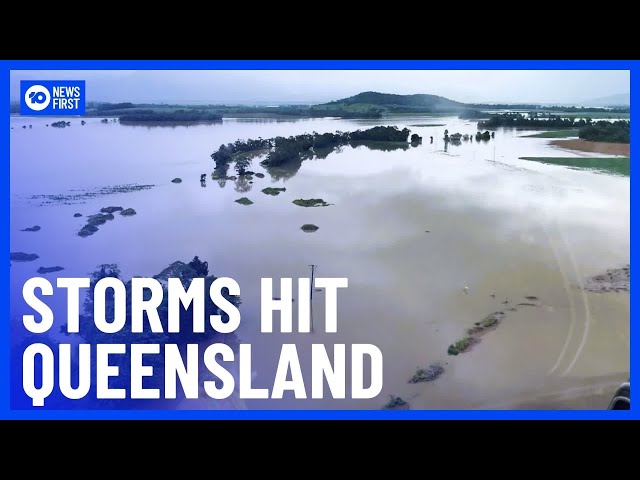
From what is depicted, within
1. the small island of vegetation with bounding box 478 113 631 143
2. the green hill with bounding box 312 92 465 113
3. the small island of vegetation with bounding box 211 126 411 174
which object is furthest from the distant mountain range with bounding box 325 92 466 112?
the small island of vegetation with bounding box 478 113 631 143

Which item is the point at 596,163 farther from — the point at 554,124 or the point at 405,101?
the point at 405,101

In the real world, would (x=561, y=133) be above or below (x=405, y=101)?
below

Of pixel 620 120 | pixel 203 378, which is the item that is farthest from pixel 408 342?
pixel 620 120

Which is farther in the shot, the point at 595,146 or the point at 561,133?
the point at 561,133

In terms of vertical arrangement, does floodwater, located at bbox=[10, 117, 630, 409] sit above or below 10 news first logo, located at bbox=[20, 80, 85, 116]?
below

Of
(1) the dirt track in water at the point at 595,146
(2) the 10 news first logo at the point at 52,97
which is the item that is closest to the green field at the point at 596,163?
(1) the dirt track in water at the point at 595,146

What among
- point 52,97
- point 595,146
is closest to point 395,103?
point 595,146

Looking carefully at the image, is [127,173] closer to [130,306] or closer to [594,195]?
[130,306]

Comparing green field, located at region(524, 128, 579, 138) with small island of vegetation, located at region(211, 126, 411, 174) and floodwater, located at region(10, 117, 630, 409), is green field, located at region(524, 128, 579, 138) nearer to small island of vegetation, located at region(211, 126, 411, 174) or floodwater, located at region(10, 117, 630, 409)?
floodwater, located at region(10, 117, 630, 409)
